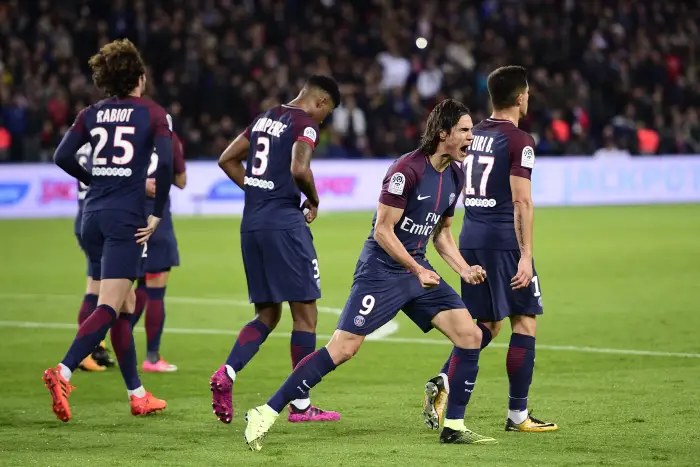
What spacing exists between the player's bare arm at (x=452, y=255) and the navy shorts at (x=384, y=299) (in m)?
0.14

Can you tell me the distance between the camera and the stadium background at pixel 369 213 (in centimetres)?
718

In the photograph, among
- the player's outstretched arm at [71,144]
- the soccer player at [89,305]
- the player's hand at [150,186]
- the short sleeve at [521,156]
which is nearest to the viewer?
the short sleeve at [521,156]

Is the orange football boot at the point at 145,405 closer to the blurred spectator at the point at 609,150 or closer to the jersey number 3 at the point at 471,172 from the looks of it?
the jersey number 3 at the point at 471,172

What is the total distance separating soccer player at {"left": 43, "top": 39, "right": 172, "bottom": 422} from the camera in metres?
7.62

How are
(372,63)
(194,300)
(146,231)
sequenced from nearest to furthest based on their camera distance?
(146,231), (194,300), (372,63)

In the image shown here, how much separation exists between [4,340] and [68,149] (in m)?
3.92

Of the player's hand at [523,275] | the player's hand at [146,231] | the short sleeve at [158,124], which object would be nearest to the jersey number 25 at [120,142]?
the short sleeve at [158,124]

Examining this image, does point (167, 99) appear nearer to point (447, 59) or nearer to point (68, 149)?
point (447, 59)

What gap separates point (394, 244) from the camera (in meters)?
6.61

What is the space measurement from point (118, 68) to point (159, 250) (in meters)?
2.39

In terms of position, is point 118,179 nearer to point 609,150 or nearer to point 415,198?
point 415,198

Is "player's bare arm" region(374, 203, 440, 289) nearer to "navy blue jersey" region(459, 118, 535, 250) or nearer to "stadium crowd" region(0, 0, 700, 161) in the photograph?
"navy blue jersey" region(459, 118, 535, 250)

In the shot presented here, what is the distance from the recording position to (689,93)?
3056 centimetres

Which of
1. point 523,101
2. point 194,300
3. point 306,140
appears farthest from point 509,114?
point 194,300
